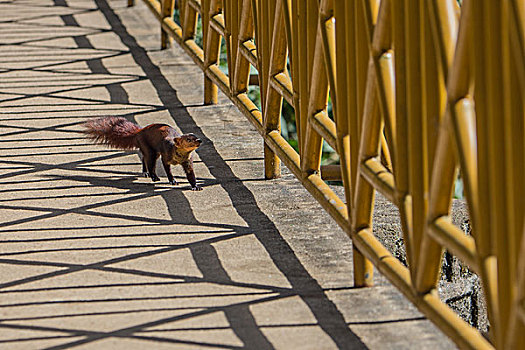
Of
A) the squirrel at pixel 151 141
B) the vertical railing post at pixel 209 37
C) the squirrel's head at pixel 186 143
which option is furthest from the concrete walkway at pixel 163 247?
the vertical railing post at pixel 209 37

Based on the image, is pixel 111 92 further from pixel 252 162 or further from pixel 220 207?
pixel 220 207

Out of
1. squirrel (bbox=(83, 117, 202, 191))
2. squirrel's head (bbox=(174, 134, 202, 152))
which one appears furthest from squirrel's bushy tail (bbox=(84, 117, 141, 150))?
squirrel's head (bbox=(174, 134, 202, 152))

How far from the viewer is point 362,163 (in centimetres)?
360

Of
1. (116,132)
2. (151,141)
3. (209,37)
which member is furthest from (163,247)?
(209,37)

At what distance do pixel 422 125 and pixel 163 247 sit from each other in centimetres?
159

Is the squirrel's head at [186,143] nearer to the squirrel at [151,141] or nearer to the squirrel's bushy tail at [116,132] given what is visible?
the squirrel at [151,141]

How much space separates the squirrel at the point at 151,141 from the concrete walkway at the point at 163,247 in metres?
0.10

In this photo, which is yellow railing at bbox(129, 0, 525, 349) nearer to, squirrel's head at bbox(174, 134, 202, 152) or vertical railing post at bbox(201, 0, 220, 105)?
squirrel's head at bbox(174, 134, 202, 152)

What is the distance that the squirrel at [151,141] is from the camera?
5.11 m

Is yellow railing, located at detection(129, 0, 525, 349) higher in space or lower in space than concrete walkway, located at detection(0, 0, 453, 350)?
higher

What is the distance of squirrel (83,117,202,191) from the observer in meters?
5.11

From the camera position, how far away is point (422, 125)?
10.2 feet

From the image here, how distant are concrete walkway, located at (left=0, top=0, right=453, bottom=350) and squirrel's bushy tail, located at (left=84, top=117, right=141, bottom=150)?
5.0 inches

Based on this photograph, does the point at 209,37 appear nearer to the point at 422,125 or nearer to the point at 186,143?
the point at 186,143
